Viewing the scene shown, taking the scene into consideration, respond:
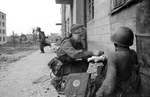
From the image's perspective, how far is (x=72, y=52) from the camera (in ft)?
11.7

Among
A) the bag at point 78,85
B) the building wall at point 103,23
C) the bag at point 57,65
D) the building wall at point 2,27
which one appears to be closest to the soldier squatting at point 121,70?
the bag at point 78,85

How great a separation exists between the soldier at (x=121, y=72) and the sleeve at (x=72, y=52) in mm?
1363

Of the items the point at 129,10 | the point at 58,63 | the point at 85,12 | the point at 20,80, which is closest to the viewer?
the point at 129,10

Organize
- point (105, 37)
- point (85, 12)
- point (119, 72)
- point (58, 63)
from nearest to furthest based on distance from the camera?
point (119, 72) < point (58, 63) < point (105, 37) < point (85, 12)

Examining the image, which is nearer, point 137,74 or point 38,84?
point 137,74

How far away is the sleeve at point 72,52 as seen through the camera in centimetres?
343

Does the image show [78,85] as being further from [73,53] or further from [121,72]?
[121,72]

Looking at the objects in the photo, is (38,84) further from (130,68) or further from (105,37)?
(130,68)

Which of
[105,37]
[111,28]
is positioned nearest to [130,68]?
[111,28]

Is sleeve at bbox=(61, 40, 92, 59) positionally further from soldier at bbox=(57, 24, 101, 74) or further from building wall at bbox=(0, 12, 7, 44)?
building wall at bbox=(0, 12, 7, 44)

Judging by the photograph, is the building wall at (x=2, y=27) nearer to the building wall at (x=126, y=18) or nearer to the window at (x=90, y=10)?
the window at (x=90, y=10)

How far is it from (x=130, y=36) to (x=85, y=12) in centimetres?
792

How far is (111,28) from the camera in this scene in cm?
480

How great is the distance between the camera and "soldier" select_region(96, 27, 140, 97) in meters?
1.95
